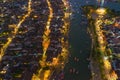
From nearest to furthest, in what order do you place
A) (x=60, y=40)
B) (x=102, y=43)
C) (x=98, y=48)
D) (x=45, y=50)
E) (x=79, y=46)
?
(x=45, y=50) < (x=98, y=48) < (x=79, y=46) < (x=102, y=43) < (x=60, y=40)

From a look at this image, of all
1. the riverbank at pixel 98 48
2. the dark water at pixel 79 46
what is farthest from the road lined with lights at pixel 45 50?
the riverbank at pixel 98 48

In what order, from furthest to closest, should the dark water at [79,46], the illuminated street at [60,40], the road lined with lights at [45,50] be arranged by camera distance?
the illuminated street at [60,40] < the dark water at [79,46] < the road lined with lights at [45,50]

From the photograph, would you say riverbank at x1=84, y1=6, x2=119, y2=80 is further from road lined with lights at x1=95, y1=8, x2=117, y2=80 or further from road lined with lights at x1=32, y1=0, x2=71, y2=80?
road lined with lights at x1=32, y1=0, x2=71, y2=80

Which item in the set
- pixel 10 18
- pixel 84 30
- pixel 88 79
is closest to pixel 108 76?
pixel 88 79

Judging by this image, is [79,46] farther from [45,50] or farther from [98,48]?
[45,50]

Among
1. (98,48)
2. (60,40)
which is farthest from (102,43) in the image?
(60,40)

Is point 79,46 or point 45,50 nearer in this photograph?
point 45,50

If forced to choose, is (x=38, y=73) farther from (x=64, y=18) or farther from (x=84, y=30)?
(x=64, y=18)

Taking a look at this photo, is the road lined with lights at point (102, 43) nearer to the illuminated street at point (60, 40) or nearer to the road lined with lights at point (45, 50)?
the illuminated street at point (60, 40)
